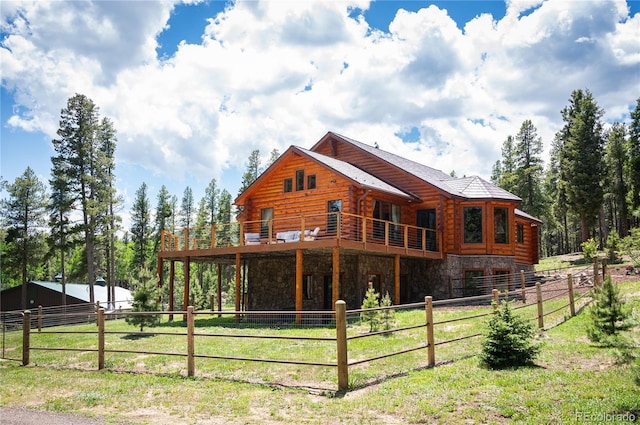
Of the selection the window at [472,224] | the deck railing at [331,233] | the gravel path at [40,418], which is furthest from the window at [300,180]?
the gravel path at [40,418]

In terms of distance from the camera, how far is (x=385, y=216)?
75.7ft

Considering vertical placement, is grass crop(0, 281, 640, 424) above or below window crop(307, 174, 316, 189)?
below

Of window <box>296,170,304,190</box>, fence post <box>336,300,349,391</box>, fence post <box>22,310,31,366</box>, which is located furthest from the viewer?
window <box>296,170,304,190</box>

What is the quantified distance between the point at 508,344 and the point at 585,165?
3261 cm

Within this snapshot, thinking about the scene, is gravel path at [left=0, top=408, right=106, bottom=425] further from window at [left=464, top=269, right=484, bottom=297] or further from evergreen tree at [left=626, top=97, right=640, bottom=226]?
evergreen tree at [left=626, top=97, right=640, bottom=226]

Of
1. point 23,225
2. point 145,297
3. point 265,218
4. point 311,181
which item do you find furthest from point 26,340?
point 23,225

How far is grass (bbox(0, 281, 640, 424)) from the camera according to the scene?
6.59m

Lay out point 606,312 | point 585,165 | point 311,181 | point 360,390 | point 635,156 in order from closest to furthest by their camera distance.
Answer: point 360,390 < point 606,312 < point 311,181 < point 635,156 < point 585,165

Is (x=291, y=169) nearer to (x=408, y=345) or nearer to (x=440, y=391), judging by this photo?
(x=408, y=345)

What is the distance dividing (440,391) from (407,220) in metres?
17.0

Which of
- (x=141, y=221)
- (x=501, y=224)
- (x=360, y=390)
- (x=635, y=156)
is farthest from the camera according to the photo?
(x=141, y=221)

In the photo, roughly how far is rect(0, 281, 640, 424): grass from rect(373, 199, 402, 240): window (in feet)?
34.6

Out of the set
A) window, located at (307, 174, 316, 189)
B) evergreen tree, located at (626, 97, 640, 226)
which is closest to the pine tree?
window, located at (307, 174, 316, 189)

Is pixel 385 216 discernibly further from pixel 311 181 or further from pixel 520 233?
pixel 520 233
